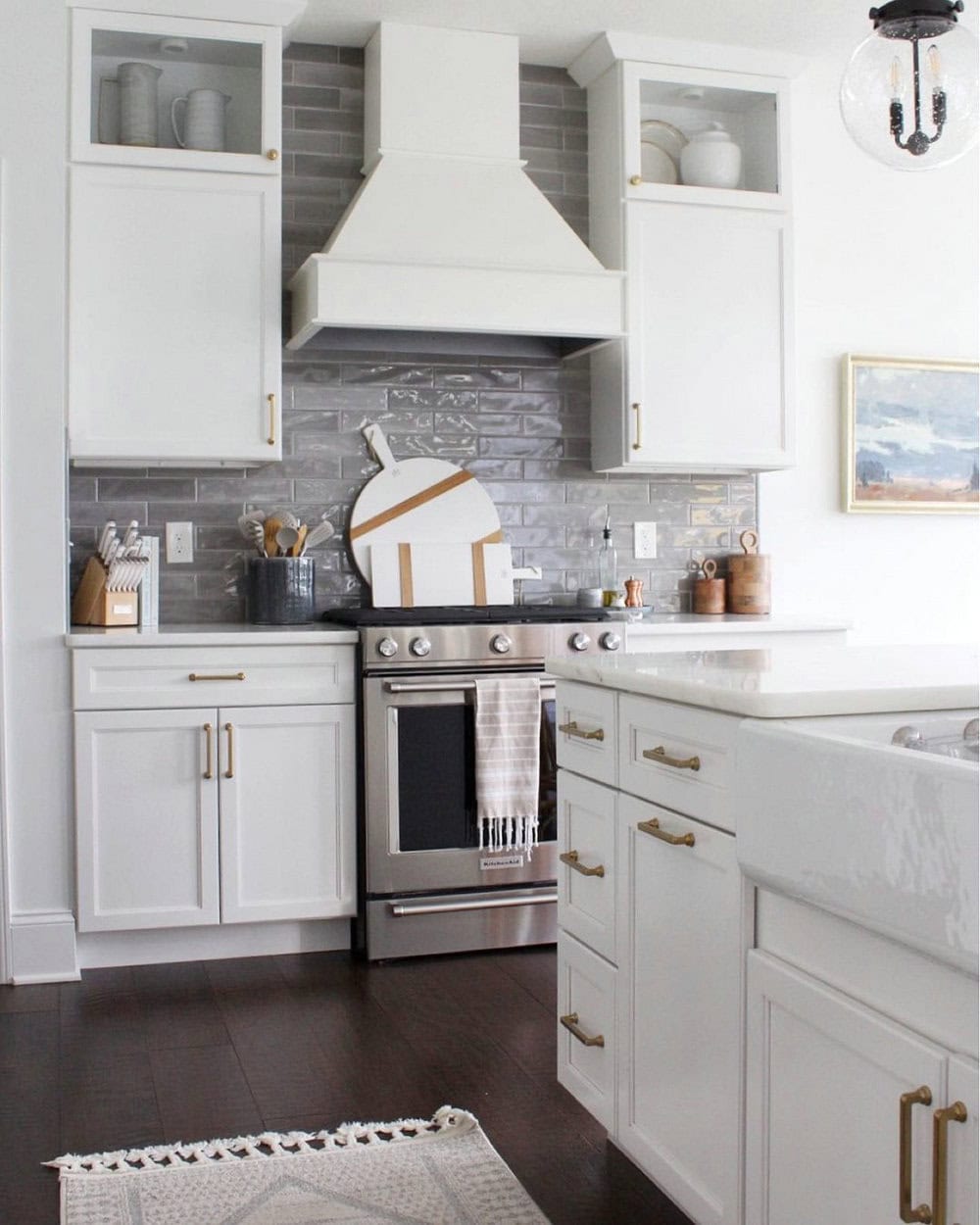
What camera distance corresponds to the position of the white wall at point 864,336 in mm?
4641

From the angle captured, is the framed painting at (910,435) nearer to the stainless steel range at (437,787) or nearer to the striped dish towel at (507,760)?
the stainless steel range at (437,787)

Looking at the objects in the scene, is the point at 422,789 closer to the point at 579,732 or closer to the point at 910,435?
the point at 579,732

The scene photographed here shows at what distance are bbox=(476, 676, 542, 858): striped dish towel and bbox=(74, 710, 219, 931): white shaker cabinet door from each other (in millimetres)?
715

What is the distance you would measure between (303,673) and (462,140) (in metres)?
1.65

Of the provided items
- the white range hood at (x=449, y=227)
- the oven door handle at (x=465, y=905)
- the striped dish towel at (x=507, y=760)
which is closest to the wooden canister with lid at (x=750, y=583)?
the white range hood at (x=449, y=227)

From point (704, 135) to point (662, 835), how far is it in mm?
2904

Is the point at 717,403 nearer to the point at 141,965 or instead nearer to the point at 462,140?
Answer: the point at 462,140

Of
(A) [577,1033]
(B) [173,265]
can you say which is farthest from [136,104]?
(A) [577,1033]

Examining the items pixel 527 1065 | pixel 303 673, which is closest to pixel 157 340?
pixel 303 673

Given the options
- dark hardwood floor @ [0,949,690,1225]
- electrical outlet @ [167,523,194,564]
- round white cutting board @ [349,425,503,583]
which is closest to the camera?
dark hardwood floor @ [0,949,690,1225]

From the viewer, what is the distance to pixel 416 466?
13.9 feet

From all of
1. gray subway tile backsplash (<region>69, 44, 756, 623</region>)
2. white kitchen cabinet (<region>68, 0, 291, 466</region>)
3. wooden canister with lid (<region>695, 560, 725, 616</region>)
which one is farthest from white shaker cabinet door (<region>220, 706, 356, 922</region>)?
wooden canister with lid (<region>695, 560, 725, 616</region>)

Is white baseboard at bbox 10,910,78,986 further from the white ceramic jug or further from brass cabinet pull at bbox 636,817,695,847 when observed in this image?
the white ceramic jug

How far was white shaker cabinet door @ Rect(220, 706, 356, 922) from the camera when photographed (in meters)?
3.56
